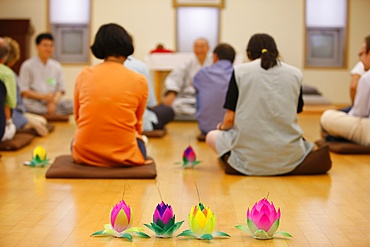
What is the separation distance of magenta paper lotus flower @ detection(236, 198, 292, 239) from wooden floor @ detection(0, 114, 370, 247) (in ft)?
0.11

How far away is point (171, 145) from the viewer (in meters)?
5.95

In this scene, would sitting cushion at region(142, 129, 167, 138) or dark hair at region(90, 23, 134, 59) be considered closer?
dark hair at region(90, 23, 134, 59)

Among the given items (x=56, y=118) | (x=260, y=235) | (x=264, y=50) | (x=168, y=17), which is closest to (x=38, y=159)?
(x=264, y=50)

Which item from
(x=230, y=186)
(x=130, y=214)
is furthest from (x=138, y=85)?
(x=130, y=214)

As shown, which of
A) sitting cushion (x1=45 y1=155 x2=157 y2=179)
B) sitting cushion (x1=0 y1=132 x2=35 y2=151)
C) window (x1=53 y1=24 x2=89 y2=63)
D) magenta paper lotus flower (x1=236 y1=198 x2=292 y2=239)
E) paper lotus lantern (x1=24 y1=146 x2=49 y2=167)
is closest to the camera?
magenta paper lotus flower (x1=236 y1=198 x2=292 y2=239)

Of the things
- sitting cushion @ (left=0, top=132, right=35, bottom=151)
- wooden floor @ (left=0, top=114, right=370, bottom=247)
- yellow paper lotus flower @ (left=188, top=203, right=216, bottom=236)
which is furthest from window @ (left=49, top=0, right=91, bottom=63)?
yellow paper lotus flower @ (left=188, top=203, right=216, bottom=236)

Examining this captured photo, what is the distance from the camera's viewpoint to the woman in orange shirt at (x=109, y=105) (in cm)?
436

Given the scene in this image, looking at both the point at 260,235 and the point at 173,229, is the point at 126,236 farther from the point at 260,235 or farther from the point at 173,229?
the point at 260,235

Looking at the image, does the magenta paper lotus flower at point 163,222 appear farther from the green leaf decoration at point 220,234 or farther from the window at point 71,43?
the window at point 71,43

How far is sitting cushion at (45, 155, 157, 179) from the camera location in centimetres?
427

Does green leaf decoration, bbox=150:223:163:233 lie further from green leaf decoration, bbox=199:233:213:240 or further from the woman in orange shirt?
the woman in orange shirt

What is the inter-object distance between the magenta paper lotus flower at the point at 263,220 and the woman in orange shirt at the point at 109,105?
1.62 meters

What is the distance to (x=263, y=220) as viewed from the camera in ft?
9.36

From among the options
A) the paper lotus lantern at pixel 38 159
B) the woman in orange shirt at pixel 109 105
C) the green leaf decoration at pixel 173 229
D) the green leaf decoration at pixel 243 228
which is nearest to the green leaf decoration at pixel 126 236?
the green leaf decoration at pixel 173 229
